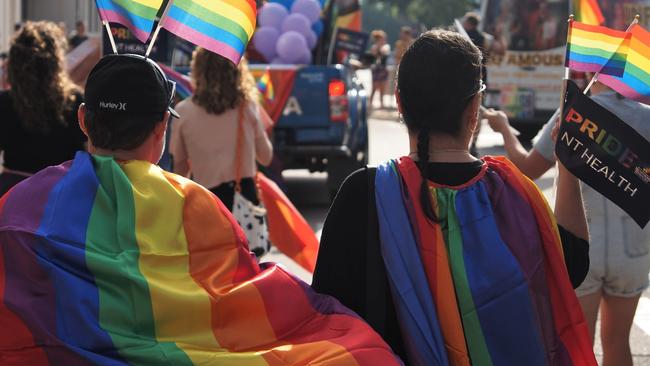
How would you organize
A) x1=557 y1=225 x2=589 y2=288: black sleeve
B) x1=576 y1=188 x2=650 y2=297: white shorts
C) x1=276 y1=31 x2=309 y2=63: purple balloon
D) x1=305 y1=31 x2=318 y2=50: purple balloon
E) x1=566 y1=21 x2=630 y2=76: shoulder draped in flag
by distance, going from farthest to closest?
x1=305 y1=31 x2=318 y2=50: purple balloon, x1=276 y1=31 x2=309 y2=63: purple balloon, x1=576 y1=188 x2=650 y2=297: white shorts, x1=566 y1=21 x2=630 y2=76: shoulder draped in flag, x1=557 y1=225 x2=589 y2=288: black sleeve

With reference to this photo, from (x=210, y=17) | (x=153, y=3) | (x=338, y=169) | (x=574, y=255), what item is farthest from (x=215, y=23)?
(x=338, y=169)

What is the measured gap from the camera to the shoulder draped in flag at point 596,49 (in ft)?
11.3

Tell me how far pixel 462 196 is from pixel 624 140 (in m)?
0.57

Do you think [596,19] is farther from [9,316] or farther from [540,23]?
[540,23]

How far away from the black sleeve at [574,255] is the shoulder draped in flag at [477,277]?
14cm

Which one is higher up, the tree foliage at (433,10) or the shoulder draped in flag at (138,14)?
the shoulder draped in flag at (138,14)

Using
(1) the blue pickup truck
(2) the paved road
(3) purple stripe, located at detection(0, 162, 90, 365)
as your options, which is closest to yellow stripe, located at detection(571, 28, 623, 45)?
(3) purple stripe, located at detection(0, 162, 90, 365)

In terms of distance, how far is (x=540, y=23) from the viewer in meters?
19.2

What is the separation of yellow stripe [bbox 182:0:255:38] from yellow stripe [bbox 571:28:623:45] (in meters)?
0.95

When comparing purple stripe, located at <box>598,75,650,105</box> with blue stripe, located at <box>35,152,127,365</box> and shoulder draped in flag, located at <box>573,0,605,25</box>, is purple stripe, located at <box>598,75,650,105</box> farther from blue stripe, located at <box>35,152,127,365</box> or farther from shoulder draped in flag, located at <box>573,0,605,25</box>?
blue stripe, located at <box>35,152,127,365</box>

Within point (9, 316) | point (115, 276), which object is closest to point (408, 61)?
point (115, 276)

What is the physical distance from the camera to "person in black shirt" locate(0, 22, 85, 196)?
5703mm

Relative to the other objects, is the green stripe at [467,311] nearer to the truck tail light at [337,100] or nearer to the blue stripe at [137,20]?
the blue stripe at [137,20]

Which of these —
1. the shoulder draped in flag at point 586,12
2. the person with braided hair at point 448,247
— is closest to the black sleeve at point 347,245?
the person with braided hair at point 448,247
